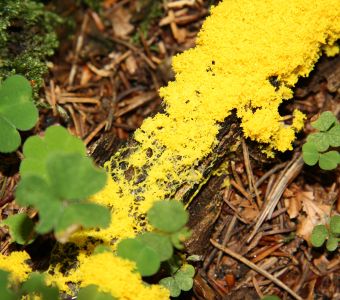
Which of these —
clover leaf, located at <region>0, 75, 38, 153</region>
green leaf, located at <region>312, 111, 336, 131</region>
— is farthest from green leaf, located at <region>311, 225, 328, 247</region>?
clover leaf, located at <region>0, 75, 38, 153</region>

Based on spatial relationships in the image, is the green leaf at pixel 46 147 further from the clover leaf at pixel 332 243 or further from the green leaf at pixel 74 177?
the clover leaf at pixel 332 243

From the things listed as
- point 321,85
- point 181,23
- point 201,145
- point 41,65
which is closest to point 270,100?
point 201,145

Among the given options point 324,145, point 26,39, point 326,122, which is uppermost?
point 26,39

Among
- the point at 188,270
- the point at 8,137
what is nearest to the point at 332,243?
the point at 188,270

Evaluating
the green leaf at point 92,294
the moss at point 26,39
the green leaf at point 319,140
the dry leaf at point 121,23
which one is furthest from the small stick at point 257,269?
the dry leaf at point 121,23

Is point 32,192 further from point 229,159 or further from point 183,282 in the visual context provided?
point 229,159

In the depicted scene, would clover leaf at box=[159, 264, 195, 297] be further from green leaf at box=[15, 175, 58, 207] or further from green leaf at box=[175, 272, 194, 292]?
green leaf at box=[15, 175, 58, 207]
